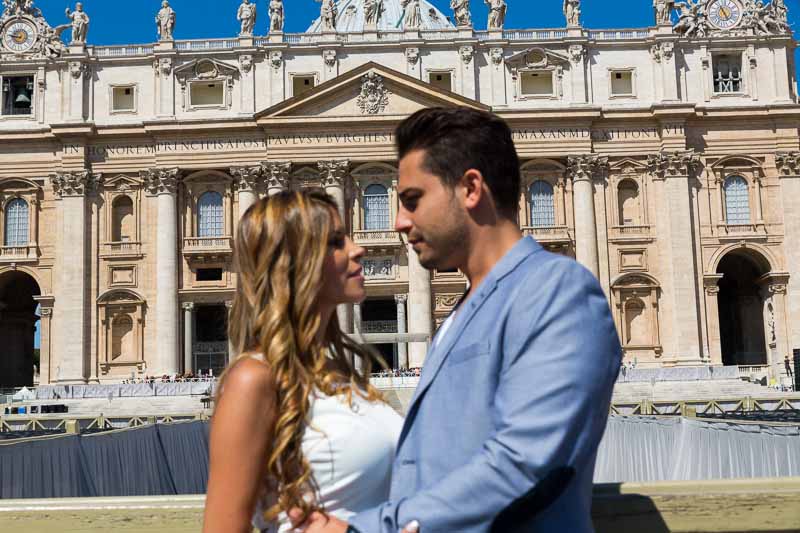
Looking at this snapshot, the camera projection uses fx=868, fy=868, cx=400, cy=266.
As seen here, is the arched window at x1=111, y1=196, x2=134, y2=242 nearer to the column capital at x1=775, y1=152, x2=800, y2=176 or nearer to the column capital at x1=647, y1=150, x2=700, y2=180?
the column capital at x1=647, y1=150, x2=700, y2=180

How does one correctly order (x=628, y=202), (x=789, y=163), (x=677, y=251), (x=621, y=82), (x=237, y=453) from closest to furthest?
1. (x=237, y=453)
2. (x=677, y=251)
3. (x=789, y=163)
4. (x=628, y=202)
5. (x=621, y=82)

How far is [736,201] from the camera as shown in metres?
48.7

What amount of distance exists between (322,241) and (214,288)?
4478 cm

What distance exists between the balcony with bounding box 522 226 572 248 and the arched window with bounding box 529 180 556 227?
562 millimetres

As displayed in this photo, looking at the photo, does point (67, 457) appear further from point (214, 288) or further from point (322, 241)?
point (214, 288)

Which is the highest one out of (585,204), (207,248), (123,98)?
(123,98)

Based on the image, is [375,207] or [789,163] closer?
[375,207]

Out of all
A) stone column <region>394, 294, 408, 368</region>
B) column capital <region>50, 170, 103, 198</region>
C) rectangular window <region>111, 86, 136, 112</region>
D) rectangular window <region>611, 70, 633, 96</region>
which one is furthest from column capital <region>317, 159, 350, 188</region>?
rectangular window <region>611, 70, 633, 96</region>

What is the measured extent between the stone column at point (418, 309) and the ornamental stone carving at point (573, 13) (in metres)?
16.5

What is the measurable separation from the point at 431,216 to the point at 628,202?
48044mm

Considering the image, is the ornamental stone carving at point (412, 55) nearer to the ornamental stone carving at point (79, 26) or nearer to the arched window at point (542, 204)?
the arched window at point (542, 204)

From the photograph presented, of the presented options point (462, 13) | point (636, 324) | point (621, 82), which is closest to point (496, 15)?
point (462, 13)

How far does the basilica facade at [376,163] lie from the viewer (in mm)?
46875

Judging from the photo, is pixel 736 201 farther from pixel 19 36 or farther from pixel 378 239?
pixel 19 36
